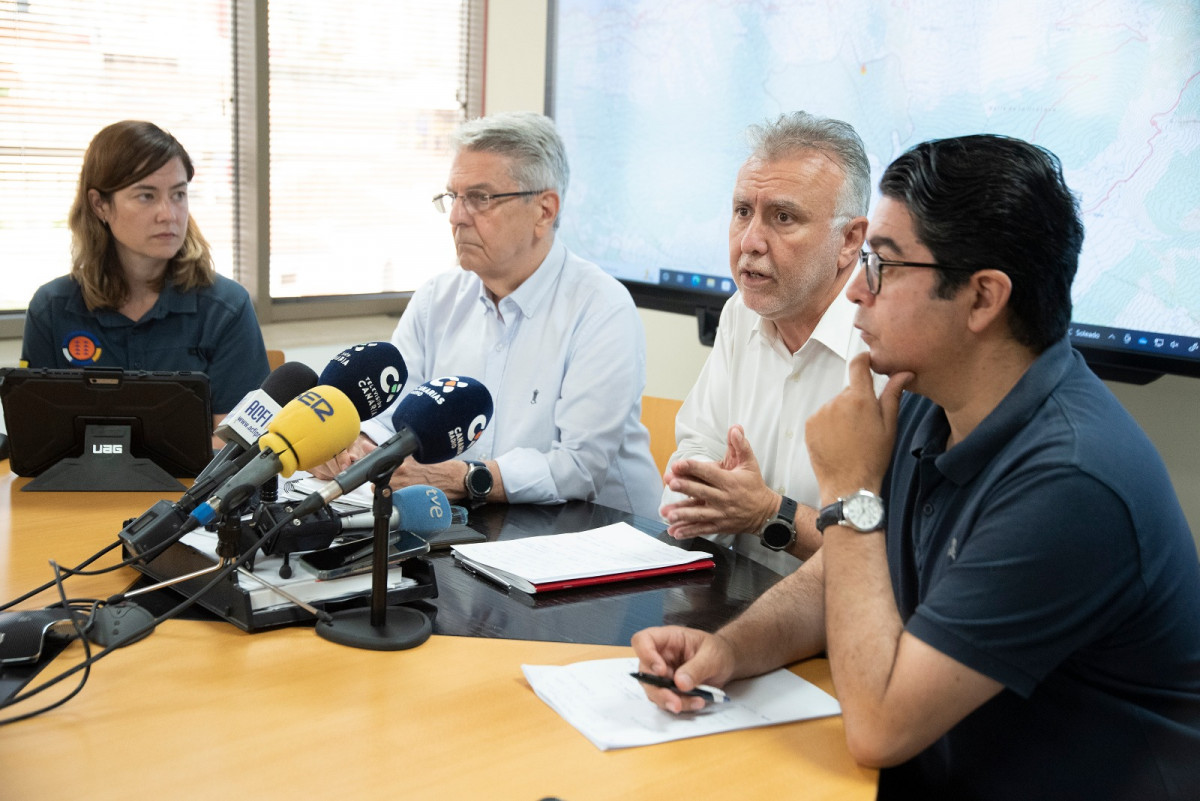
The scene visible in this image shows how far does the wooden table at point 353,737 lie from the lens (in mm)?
1122

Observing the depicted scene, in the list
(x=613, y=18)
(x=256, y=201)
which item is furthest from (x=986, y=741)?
(x=256, y=201)

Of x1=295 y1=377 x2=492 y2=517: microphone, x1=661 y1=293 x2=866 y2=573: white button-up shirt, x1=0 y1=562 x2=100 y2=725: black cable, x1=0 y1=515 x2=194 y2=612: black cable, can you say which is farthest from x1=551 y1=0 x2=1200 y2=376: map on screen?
x1=0 y1=562 x2=100 y2=725: black cable

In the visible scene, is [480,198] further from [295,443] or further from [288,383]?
[295,443]

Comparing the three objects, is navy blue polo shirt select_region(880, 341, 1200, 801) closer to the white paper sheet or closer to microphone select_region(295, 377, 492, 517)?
the white paper sheet

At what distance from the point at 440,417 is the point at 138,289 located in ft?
6.24

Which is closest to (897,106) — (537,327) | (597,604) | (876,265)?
(537,327)

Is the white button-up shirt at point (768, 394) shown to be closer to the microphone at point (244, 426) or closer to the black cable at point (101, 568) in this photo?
the microphone at point (244, 426)

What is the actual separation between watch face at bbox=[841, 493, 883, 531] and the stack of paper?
47 cm

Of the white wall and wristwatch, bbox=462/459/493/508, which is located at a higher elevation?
the white wall

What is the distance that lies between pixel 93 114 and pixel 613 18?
72.0 inches

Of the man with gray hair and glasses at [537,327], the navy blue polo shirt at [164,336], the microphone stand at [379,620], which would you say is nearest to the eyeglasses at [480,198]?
the man with gray hair and glasses at [537,327]

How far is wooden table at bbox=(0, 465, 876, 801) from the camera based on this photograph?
1.12 m

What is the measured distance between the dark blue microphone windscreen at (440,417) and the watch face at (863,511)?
521 mm

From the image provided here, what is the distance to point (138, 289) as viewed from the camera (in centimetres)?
296
